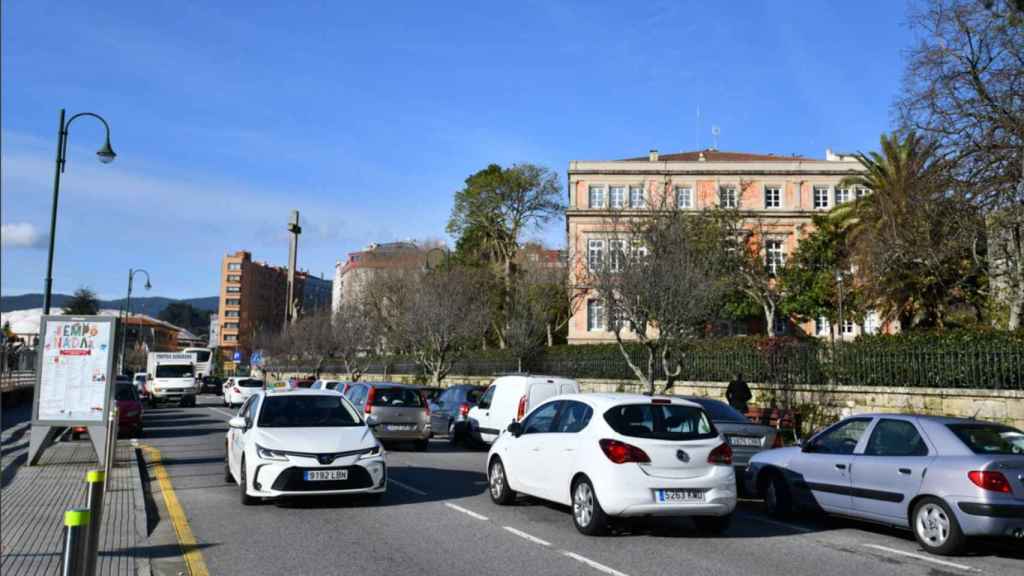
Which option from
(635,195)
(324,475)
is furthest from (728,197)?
(324,475)

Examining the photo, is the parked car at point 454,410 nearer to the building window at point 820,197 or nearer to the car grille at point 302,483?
the car grille at point 302,483

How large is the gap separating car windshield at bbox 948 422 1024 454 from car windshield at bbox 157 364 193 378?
41.8 m

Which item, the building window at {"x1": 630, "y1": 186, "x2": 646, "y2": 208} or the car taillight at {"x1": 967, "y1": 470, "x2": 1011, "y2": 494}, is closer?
the car taillight at {"x1": 967, "y1": 470, "x2": 1011, "y2": 494}

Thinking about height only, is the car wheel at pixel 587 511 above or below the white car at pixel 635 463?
below

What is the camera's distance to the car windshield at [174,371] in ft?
147

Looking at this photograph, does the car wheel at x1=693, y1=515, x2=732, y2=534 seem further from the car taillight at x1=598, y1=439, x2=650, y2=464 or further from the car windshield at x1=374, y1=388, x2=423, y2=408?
the car windshield at x1=374, y1=388, x2=423, y2=408

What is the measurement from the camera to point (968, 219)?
20281mm

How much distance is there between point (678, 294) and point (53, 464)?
1589 centimetres

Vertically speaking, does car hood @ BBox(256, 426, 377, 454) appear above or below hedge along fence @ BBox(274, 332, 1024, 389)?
below

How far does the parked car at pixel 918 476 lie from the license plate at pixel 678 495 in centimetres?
218

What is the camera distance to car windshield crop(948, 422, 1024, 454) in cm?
913

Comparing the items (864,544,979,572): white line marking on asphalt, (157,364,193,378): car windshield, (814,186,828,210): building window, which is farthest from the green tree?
(864,544,979,572): white line marking on asphalt

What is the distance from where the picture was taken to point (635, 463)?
9195 mm

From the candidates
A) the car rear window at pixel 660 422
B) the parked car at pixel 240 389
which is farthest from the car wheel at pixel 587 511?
the parked car at pixel 240 389
